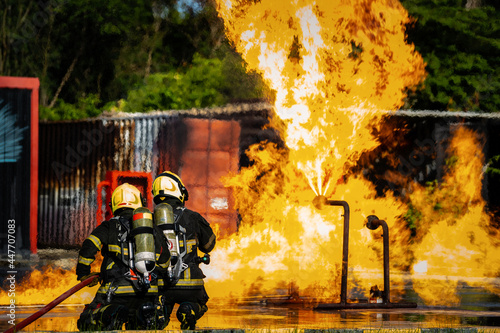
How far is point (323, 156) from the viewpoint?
12.6 metres

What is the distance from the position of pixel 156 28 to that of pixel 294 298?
26.4m

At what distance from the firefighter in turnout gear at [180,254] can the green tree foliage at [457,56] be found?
1593 cm

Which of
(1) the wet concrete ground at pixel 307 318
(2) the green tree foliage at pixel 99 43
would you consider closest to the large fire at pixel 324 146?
(1) the wet concrete ground at pixel 307 318

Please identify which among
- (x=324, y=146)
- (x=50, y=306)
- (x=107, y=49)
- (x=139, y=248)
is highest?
(x=107, y=49)

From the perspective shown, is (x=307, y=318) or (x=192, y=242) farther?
(x=307, y=318)

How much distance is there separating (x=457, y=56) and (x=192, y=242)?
16.9 meters

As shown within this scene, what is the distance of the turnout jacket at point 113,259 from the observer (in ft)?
25.2

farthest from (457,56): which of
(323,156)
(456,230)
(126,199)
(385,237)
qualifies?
(126,199)

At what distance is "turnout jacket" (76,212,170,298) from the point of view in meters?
7.68

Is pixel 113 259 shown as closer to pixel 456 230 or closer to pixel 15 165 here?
pixel 15 165

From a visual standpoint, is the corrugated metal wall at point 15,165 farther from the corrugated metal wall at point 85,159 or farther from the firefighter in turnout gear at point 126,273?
the firefighter in turnout gear at point 126,273

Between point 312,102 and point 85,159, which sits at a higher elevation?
point 312,102

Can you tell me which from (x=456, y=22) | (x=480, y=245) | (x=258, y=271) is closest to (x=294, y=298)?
(x=258, y=271)

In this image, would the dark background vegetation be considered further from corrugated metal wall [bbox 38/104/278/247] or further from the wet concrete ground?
the wet concrete ground
